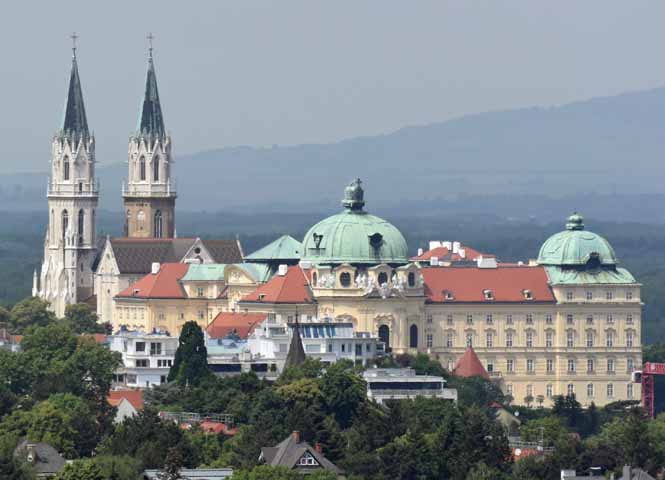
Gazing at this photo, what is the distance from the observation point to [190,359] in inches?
4779

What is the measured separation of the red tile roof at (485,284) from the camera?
468ft

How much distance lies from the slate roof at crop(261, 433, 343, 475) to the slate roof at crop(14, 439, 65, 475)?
19.4 ft

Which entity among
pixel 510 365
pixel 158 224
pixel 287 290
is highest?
pixel 158 224

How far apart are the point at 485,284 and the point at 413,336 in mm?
4302

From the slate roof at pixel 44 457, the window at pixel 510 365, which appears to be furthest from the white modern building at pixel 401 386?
the slate roof at pixel 44 457

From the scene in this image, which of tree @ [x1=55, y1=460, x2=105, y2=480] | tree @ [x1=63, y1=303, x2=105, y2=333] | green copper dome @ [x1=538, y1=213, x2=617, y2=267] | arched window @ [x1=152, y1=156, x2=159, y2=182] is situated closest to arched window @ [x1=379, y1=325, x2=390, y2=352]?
green copper dome @ [x1=538, y1=213, x2=617, y2=267]

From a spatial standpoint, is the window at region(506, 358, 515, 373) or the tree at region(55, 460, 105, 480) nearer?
the tree at region(55, 460, 105, 480)

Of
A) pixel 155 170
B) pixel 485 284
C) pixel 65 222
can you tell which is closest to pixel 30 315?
pixel 65 222

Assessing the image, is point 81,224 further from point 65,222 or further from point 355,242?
point 355,242

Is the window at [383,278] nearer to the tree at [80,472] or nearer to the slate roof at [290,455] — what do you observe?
the slate roof at [290,455]

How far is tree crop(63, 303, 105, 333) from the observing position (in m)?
152

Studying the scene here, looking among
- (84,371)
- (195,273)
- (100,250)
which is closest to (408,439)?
(84,371)

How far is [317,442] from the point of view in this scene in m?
99.6

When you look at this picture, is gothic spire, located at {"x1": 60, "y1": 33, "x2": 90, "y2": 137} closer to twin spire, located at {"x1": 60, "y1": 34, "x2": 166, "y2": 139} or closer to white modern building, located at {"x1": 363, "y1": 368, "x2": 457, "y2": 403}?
twin spire, located at {"x1": 60, "y1": 34, "x2": 166, "y2": 139}
